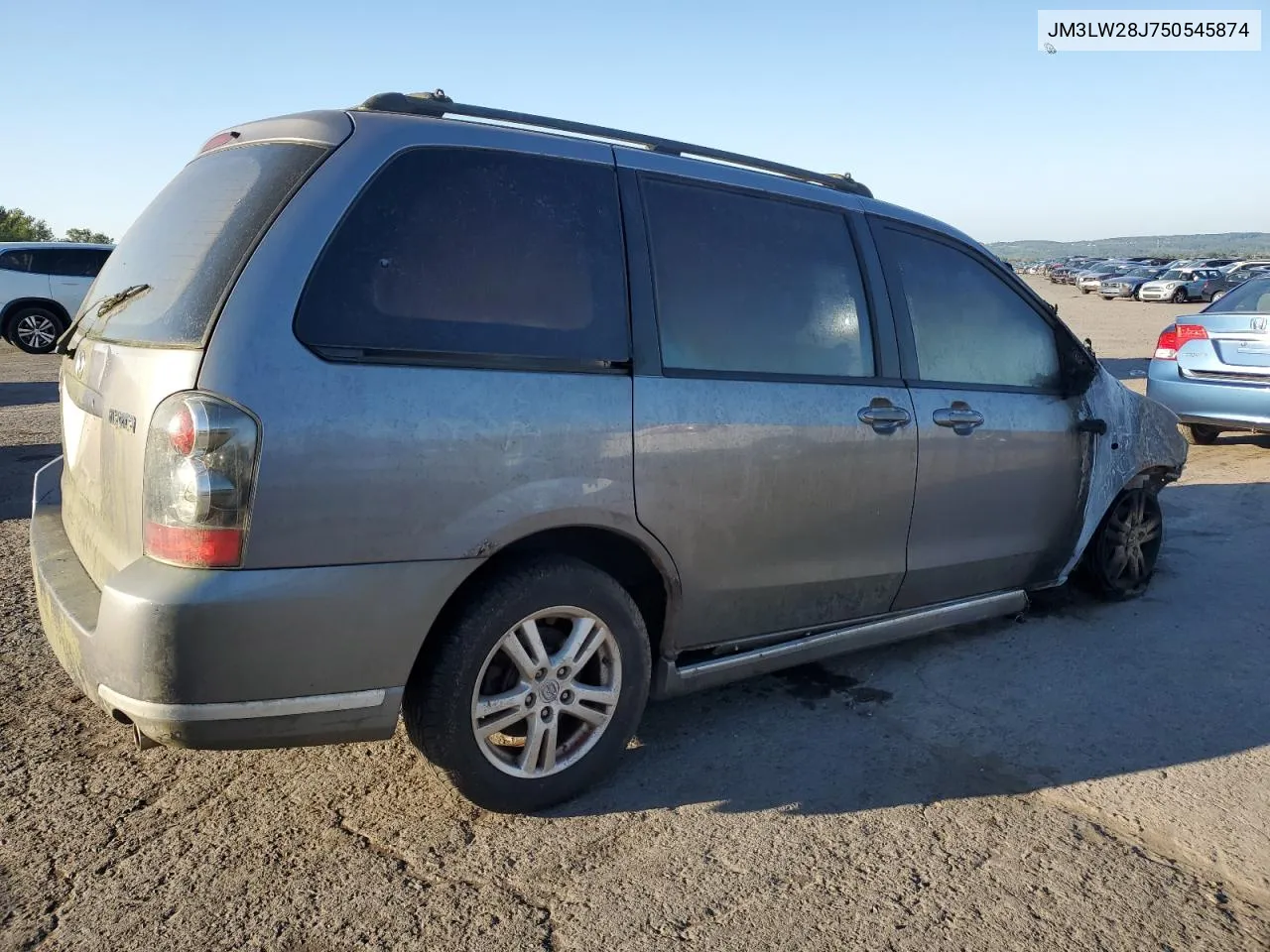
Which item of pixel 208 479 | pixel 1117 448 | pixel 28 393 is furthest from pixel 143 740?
pixel 28 393

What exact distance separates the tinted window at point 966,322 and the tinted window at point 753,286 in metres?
0.34

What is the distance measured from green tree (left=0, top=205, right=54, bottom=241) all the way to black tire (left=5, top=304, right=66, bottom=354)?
33650 mm

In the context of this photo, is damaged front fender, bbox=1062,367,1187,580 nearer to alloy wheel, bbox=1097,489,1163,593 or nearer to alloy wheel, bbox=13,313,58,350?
alloy wheel, bbox=1097,489,1163,593

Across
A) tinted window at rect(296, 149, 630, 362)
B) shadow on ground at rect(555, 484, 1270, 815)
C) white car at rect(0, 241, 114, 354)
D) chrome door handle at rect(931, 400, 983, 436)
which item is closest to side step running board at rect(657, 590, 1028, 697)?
shadow on ground at rect(555, 484, 1270, 815)

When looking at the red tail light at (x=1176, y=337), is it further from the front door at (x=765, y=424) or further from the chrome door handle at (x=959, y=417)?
the front door at (x=765, y=424)

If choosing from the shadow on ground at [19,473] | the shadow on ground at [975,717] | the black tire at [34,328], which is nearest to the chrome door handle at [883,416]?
the shadow on ground at [975,717]

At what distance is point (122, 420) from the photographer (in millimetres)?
2600

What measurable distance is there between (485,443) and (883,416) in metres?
1.64

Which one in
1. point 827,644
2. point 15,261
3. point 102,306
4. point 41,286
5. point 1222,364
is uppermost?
point 15,261

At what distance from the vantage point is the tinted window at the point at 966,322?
4.03 metres

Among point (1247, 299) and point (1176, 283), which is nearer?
point (1247, 299)

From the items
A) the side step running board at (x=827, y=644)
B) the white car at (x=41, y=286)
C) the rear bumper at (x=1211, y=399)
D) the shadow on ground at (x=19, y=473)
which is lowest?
the side step running board at (x=827, y=644)

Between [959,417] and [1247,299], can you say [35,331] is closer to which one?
[959,417]

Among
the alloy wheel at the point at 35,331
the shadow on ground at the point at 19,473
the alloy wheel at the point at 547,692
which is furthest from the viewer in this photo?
the alloy wheel at the point at 35,331
